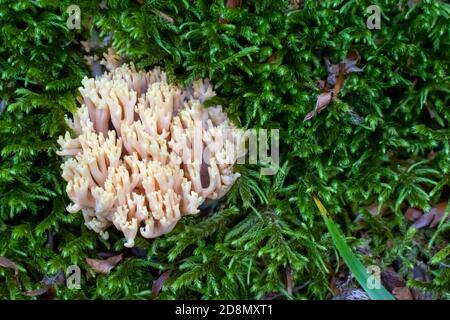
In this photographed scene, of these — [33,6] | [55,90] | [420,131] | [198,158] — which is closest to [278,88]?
[198,158]

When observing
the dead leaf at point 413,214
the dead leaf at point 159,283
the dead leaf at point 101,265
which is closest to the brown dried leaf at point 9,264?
the dead leaf at point 101,265

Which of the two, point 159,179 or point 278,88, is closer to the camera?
point 159,179

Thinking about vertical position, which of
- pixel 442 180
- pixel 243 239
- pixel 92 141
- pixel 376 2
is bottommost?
pixel 243 239

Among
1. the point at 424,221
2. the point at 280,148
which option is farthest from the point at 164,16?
the point at 424,221

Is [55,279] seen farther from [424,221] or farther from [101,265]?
[424,221]

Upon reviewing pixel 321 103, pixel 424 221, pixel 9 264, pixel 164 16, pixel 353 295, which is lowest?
pixel 353 295

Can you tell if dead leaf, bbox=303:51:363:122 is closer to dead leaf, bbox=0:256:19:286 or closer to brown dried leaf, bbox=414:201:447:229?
brown dried leaf, bbox=414:201:447:229

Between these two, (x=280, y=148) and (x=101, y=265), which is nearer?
(x=101, y=265)

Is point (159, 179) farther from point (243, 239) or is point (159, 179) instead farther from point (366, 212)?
point (366, 212)
